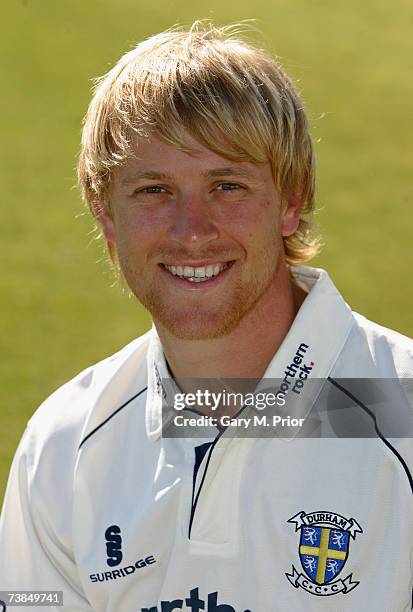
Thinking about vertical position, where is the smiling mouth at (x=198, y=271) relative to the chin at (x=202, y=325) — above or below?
above

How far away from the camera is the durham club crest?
2020 mm

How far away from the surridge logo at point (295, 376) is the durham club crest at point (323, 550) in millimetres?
234

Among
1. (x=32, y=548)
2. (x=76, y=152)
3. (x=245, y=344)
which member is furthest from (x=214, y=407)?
(x=76, y=152)

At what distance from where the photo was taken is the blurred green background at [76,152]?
4.33m

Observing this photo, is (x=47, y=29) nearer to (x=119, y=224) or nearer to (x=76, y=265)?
(x=76, y=265)

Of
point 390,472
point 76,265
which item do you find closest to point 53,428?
point 390,472

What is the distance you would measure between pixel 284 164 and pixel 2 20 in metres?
3.88

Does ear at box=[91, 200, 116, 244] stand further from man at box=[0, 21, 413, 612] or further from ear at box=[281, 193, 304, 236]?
ear at box=[281, 193, 304, 236]

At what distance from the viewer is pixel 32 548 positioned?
2262 millimetres

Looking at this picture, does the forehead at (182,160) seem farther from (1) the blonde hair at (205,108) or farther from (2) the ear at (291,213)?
(2) the ear at (291,213)

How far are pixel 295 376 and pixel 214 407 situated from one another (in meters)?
0.19

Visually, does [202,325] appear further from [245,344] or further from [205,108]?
[205,108]

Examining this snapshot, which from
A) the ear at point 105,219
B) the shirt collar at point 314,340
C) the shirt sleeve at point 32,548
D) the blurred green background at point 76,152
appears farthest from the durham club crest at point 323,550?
the blurred green background at point 76,152

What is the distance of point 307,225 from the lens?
2500 millimetres
